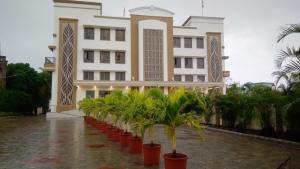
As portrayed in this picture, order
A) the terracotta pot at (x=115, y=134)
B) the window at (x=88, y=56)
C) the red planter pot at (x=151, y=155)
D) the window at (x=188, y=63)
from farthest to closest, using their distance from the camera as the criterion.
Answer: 1. the window at (x=188, y=63)
2. the window at (x=88, y=56)
3. the terracotta pot at (x=115, y=134)
4. the red planter pot at (x=151, y=155)

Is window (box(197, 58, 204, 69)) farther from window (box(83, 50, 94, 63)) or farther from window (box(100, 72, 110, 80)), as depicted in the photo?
window (box(83, 50, 94, 63))

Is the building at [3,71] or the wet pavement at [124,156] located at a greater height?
the building at [3,71]

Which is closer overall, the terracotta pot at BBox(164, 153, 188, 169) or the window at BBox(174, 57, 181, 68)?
the terracotta pot at BBox(164, 153, 188, 169)

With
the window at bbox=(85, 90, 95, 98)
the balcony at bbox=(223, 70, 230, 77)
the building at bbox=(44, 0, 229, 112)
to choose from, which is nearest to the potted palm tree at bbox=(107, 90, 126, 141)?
the building at bbox=(44, 0, 229, 112)

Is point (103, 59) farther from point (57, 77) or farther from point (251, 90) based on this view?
point (251, 90)

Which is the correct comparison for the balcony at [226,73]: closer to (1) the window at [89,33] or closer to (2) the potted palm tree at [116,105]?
(1) the window at [89,33]

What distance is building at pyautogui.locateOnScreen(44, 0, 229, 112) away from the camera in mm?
37094

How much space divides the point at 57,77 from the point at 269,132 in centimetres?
2994

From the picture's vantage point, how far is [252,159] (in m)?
8.47

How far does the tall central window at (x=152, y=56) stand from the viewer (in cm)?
3944

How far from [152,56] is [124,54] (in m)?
4.00

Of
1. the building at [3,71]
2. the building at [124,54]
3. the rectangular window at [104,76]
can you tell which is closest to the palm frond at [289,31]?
the building at [124,54]

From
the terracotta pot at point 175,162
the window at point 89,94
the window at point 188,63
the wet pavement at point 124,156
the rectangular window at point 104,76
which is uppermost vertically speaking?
the window at point 188,63

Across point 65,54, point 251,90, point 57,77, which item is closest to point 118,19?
point 65,54
